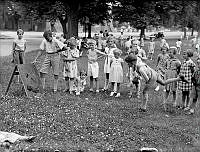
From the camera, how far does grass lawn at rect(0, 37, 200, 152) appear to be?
7.15 m

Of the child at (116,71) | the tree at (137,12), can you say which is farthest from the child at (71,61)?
the tree at (137,12)

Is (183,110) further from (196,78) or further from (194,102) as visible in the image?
(196,78)

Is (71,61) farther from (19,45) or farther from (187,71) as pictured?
(187,71)

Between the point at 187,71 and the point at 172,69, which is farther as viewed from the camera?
the point at 172,69

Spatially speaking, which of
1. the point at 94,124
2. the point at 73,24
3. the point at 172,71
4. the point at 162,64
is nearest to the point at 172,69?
the point at 172,71

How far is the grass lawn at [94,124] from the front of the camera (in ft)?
23.5

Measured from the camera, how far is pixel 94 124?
8.38 meters

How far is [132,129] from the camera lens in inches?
322

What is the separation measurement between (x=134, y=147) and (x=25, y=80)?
5080 millimetres

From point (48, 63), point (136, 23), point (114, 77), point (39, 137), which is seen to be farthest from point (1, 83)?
point (136, 23)

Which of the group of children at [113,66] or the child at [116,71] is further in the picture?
the child at [116,71]

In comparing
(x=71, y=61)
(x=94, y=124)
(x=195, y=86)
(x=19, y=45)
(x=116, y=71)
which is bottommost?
(x=94, y=124)

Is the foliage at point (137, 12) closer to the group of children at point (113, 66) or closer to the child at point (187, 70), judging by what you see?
the group of children at point (113, 66)

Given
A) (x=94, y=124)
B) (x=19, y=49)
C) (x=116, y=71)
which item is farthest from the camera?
(x=19, y=49)
